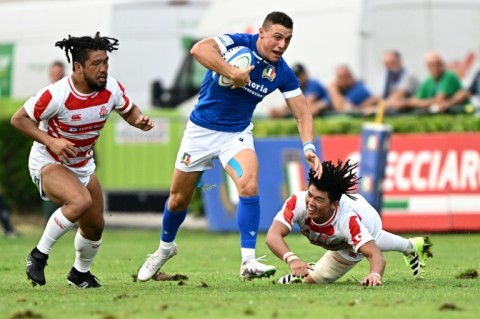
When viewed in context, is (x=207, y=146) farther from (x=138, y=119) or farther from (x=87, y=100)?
(x=87, y=100)

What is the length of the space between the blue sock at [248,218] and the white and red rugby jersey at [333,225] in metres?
0.23

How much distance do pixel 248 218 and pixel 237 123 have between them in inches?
37.5

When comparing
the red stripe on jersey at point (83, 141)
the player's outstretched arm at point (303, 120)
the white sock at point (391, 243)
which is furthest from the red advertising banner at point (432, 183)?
the red stripe on jersey at point (83, 141)

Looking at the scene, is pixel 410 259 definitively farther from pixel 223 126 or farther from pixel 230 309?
pixel 230 309

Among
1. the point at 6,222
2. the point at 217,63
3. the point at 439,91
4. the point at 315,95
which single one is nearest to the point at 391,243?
the point at 217,63

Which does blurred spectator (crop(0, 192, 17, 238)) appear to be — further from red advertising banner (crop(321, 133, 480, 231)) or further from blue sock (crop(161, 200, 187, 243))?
blue sock (crop(161, 200, 187, 243))

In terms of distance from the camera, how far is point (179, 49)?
26969 mm

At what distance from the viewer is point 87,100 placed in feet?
36.1

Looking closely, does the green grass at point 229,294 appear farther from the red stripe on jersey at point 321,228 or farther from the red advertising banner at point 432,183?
the red advertising banner at point 432,183

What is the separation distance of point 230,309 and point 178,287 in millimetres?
2013

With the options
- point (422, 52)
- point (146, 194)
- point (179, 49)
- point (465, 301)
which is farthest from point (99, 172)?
point (465, 301)

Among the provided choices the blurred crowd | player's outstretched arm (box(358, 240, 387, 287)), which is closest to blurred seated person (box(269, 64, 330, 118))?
the blurred crowd

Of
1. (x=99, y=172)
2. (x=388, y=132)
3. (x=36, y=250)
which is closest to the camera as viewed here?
(x=36, y=250)

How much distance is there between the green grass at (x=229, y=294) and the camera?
350 inches
